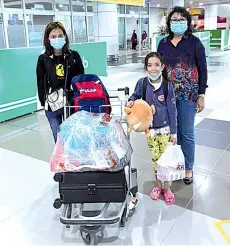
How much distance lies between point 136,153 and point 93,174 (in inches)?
60.9

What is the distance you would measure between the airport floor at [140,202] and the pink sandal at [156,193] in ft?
0.18

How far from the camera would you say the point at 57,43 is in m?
2.23

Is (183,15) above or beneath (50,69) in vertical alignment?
above

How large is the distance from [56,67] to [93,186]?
1.02 metres

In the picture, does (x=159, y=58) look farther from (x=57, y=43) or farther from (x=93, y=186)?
(x=93, y=186)

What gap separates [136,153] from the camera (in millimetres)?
3266

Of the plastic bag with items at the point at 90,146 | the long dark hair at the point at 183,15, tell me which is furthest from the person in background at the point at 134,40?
→ the plastic bag with items at the point at 90,146

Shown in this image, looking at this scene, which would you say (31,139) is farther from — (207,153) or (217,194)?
(217,194)

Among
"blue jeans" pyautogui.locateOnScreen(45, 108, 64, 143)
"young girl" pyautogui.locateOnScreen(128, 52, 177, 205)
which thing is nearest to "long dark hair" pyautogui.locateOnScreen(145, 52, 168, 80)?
"young girl" pyautogui.locateOnScreen(128, 52, 177, 205)

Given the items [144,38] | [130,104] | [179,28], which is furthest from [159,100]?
[144,38]

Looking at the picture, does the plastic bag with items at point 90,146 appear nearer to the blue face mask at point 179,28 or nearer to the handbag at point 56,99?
the handbag at point 56,99

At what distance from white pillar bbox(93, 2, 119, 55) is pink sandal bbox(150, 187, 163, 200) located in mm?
10351

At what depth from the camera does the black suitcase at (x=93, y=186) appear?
1754 millimetres

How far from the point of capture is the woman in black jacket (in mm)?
2260
